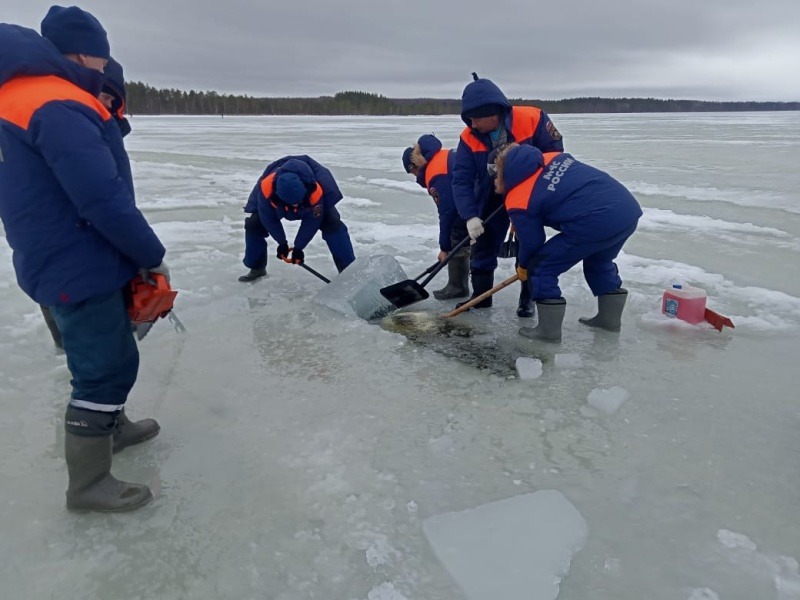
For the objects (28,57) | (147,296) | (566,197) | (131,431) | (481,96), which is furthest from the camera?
(481,96)

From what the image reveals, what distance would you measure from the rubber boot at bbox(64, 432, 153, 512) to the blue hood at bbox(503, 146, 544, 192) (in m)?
2.30

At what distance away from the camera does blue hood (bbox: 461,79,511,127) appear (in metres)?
3.45

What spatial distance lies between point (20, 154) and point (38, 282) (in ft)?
1.20

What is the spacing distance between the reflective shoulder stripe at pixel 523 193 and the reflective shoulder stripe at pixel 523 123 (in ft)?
2.13

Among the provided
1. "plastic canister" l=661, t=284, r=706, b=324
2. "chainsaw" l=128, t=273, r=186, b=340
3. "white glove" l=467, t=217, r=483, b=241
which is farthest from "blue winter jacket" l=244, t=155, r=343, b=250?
"plastic canister" l=661, t=284, r=706, b=324

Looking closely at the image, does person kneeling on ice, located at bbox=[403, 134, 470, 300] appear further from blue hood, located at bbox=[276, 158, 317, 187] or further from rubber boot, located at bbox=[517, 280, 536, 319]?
blue hood, located at bbox=[276, 158, 317, 187]

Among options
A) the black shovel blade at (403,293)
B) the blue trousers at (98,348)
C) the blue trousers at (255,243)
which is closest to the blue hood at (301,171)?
the blue trousers at (255,243)

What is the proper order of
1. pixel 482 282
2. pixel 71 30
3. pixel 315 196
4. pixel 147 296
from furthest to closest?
1. pixel 315 196
2. pixel 482 282
3. pixel 147 296
4. pixel 71 30

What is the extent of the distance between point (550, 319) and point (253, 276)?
247 centimetres

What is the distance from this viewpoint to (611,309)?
3.47m

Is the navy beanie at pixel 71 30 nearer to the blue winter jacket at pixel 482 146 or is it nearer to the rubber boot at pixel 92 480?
the rubber boot at pixel 92 480

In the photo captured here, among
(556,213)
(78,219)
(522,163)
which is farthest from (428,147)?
(78,219)

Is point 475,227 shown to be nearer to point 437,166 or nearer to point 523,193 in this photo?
point 523,193

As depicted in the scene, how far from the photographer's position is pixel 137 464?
224 cm
